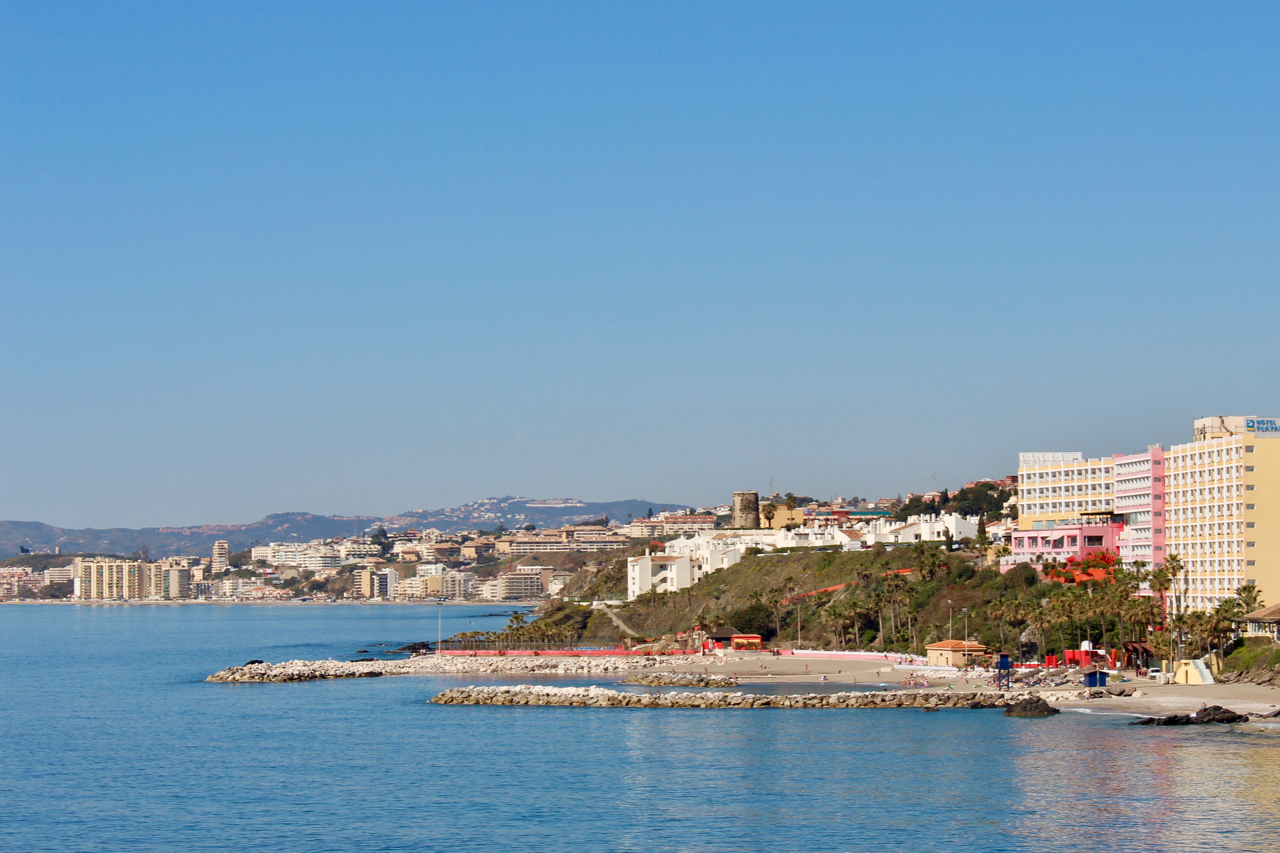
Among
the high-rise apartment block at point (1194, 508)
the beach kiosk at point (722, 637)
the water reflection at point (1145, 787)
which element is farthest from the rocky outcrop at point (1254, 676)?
the beach kiosk at point (722, 637)

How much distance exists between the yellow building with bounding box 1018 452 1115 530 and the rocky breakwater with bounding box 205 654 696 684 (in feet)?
89.6

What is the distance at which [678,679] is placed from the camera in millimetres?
80438

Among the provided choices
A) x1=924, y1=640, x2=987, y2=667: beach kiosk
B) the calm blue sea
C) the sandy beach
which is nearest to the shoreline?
the sandy beach

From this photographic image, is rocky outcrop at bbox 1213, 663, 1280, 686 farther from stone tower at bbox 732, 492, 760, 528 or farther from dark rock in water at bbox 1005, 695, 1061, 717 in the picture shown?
stone tower at bbox 732, 492, 760, 528

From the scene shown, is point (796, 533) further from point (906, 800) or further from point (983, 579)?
point (906, 800)

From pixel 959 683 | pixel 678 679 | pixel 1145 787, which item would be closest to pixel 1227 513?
pixel 959 683

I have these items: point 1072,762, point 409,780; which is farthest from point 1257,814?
point 409,780

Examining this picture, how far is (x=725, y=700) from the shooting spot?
67938 mm

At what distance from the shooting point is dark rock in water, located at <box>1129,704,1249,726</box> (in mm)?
53875

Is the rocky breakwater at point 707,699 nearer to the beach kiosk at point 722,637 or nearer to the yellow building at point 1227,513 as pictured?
the yellow building at point 1227,513

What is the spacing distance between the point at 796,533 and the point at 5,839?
100627mm

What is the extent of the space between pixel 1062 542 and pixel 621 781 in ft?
167

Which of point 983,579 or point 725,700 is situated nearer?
point 725,700

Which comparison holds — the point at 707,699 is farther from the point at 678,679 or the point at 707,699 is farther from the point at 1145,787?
the point at 1145,787
